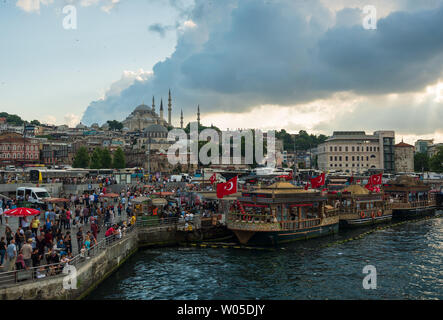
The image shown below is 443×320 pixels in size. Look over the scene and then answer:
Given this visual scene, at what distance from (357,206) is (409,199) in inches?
456

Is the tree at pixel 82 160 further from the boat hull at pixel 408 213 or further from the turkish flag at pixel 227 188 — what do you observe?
the turkish flag at pixel 227 188

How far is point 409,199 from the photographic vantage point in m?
39.2

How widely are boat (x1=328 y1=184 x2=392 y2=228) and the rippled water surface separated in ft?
19.6

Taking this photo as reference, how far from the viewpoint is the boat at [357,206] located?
30.2 m

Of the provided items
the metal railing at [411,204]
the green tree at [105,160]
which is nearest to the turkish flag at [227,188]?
the metal railing at [411,204]

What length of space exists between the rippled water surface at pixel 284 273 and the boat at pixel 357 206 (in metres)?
5.97

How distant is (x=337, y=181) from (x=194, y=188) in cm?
2940

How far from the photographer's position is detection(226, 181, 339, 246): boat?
21.8 m

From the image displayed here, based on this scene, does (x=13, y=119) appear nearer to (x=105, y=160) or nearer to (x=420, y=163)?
(x=105, y=160)

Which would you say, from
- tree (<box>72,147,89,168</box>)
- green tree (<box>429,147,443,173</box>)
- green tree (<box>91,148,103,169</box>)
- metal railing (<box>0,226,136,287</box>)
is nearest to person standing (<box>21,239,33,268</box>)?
metal railing (<box>0,226,136,287</box>)

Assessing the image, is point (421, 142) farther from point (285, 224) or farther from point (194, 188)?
point (285, 224)

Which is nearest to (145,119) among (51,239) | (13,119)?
(13,119)

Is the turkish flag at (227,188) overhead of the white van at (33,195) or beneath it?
overhead

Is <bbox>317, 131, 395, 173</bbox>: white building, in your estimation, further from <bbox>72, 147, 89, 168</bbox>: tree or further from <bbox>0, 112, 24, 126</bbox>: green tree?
<bbox>0, 112, 24, 126</bbox>: green tree
